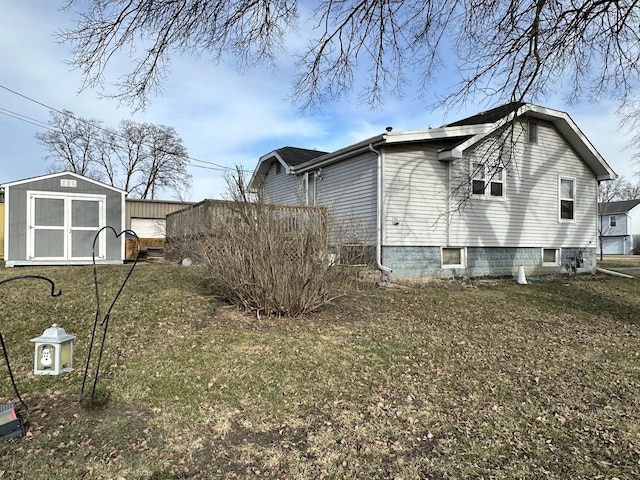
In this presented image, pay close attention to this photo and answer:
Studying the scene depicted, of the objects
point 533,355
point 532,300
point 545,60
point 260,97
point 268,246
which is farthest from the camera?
point 260,97

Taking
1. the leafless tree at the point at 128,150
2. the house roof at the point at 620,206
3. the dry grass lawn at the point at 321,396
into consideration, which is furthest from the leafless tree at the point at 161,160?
the house roof at the point at 620,206

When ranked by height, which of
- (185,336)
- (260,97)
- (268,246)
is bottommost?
(185,336)

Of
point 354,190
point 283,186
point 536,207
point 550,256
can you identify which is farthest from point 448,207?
point 283,186

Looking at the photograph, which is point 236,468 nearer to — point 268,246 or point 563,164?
point 268,246

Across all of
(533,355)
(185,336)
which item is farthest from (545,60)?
(185,336)

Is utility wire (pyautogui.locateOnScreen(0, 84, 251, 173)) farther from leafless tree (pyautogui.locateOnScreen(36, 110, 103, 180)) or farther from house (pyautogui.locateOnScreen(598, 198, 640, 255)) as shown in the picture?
house (pyautogui.locateOnScreen(598, 198, 640, 255))

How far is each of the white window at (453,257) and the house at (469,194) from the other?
1.1 inches

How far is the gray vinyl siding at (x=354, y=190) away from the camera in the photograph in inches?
431

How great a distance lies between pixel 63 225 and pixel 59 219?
0.19m

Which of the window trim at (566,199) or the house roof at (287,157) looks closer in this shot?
the window trim at (566,199)

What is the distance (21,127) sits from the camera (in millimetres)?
21531

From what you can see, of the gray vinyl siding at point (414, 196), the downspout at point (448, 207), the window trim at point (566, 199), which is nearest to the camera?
the gray vinyl siding at point (414, 196)

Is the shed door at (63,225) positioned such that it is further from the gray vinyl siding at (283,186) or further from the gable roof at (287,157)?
the gray vinyl siding at (283,186)

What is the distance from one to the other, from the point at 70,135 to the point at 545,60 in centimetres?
3429
